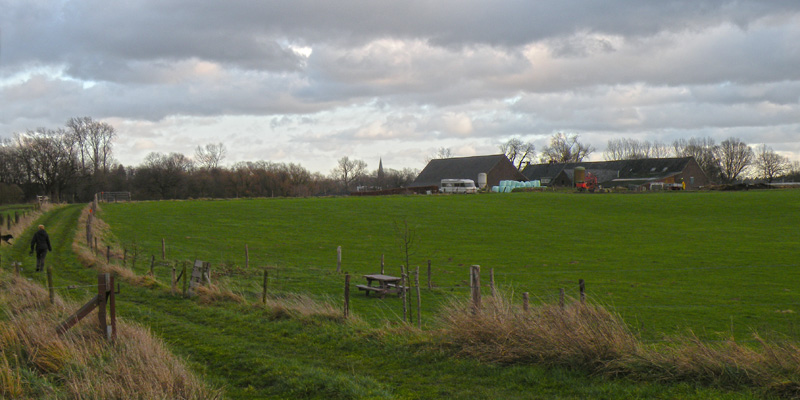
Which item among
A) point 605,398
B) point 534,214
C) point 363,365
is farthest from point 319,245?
point 605,398

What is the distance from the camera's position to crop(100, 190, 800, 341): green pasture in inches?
752

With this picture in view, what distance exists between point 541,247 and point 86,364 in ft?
94.1

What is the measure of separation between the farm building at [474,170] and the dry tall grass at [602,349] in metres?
88.8

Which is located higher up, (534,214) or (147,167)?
(147,167)

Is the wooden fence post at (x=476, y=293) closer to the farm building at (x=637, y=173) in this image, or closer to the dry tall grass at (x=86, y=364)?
the dry tall grass at (x=86, y=364)

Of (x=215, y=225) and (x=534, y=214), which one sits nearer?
(x=215, y=225)

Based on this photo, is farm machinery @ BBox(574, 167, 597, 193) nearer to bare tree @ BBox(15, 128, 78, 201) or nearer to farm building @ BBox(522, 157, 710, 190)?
farm building @ BBox(522, 157, 710, 190)

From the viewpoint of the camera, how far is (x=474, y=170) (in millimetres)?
98875

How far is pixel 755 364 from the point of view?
716 centimetres

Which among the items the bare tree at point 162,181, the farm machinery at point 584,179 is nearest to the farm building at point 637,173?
the farm machinery at point 584,179

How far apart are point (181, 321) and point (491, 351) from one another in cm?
743

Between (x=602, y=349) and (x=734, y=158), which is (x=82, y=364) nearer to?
(x=602, y=349)

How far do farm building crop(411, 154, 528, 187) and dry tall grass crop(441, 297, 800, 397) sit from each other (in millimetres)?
88751

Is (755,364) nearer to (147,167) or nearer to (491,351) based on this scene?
(491,351)
